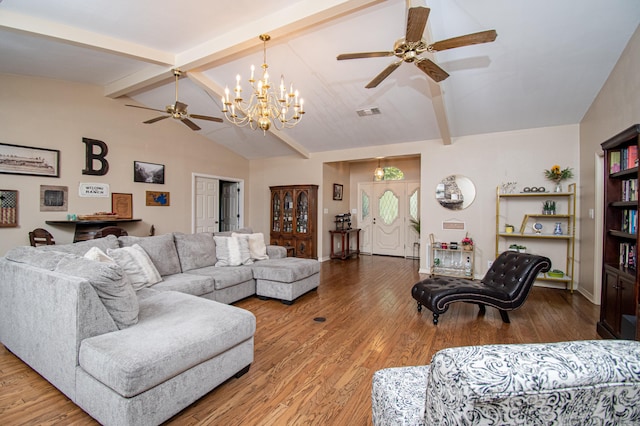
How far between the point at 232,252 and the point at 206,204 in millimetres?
3334

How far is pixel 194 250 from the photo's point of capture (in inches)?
152

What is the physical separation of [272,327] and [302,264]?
3.62 feet

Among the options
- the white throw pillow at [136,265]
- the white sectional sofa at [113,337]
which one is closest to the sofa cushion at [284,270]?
the white throw pillow at [136,265]

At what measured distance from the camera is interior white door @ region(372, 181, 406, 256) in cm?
773

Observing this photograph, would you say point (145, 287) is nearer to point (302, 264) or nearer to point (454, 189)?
point (302, 264)

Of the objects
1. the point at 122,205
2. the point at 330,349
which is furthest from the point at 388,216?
the point at 122,205

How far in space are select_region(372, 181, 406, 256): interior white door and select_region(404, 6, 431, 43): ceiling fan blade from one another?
18.6ft

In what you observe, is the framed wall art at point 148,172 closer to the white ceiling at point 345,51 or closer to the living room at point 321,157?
the living room at point 321,157

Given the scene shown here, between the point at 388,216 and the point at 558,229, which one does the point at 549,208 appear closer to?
the point at 558,229

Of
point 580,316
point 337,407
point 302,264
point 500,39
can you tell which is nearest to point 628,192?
point 580,316

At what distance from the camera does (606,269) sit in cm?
291

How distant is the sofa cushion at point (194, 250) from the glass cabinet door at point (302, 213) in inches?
122

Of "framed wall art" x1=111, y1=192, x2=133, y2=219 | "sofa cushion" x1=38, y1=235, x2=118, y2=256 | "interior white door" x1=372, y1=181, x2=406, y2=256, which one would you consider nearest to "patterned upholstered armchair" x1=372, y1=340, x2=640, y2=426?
"sofa cushion" x1=38, y1=235, x2=118, y2=256

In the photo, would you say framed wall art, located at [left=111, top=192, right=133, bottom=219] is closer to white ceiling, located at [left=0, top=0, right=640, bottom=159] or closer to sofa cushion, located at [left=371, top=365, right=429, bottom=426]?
white ceiling, located at [left=0, top=0, right=640, bottom=159]
